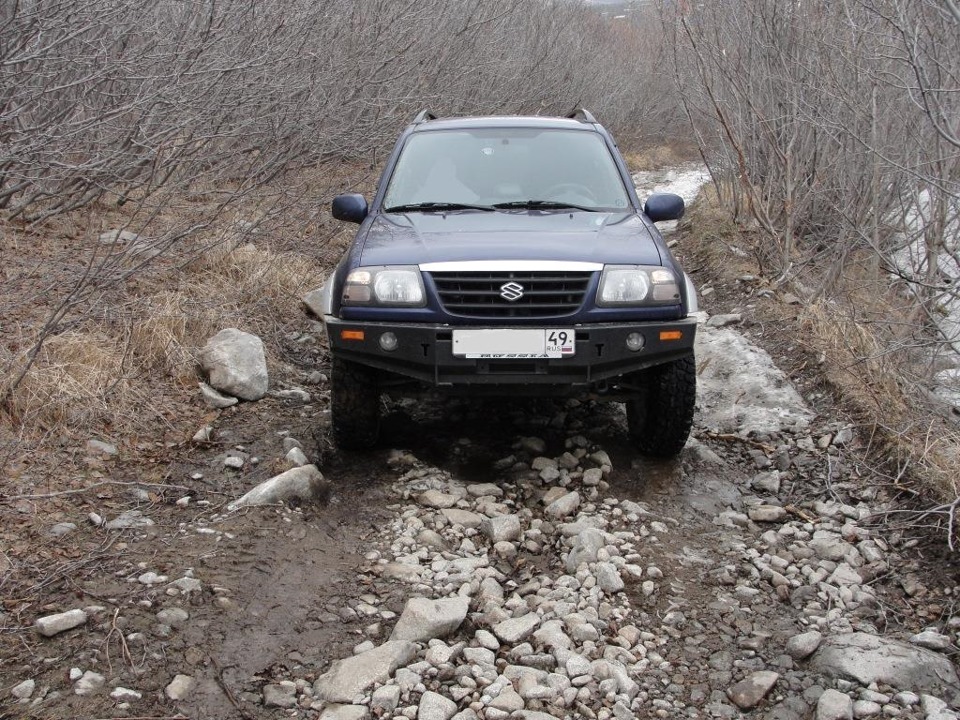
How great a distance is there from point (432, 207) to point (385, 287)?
0.99 meters

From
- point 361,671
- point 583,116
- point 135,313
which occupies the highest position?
point 583,116

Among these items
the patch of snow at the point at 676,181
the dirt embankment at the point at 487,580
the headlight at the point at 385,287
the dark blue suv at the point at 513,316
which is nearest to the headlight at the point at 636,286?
the dark blue suv at the point at 513,316

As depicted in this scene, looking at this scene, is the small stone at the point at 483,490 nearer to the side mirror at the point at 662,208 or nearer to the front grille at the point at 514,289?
the front grille at the point at 514,289

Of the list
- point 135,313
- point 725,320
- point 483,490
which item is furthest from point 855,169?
point 135,313

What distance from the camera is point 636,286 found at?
3.88m

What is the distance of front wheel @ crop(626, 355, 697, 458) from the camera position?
421 centimetres

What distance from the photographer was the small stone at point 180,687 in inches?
99.0

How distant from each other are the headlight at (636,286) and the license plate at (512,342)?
0.80ft

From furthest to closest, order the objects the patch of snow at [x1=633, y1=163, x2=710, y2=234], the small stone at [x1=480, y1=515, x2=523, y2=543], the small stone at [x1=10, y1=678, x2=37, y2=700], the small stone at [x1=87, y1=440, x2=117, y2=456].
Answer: the patch of snow at [x1=633, y1=163, x2=710, y2=234], the small stone at [x1=87, y1=440, x2=117, y2=456], the small stone at [x1=480, y1=515, x2=523, y2=543], the small stone at [x1=10, y1=678, x2=37, y2=700]

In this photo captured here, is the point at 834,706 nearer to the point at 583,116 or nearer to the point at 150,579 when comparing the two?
the point at 150,579

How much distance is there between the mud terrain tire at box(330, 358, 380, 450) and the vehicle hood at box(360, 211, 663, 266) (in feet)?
1.85

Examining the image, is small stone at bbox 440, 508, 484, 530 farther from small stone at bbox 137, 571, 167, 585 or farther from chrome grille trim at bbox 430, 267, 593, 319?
small stone at bbox 137, 571, 167, 585

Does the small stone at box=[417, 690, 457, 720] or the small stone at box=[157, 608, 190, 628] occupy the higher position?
the small stone at box=[157, 608, 190, 628]

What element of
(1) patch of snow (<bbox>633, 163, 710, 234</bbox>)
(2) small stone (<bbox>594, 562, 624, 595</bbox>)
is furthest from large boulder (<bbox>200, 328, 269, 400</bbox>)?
(1) patch of snow (<bbox>633, 163, 710, 234</bbox>)
